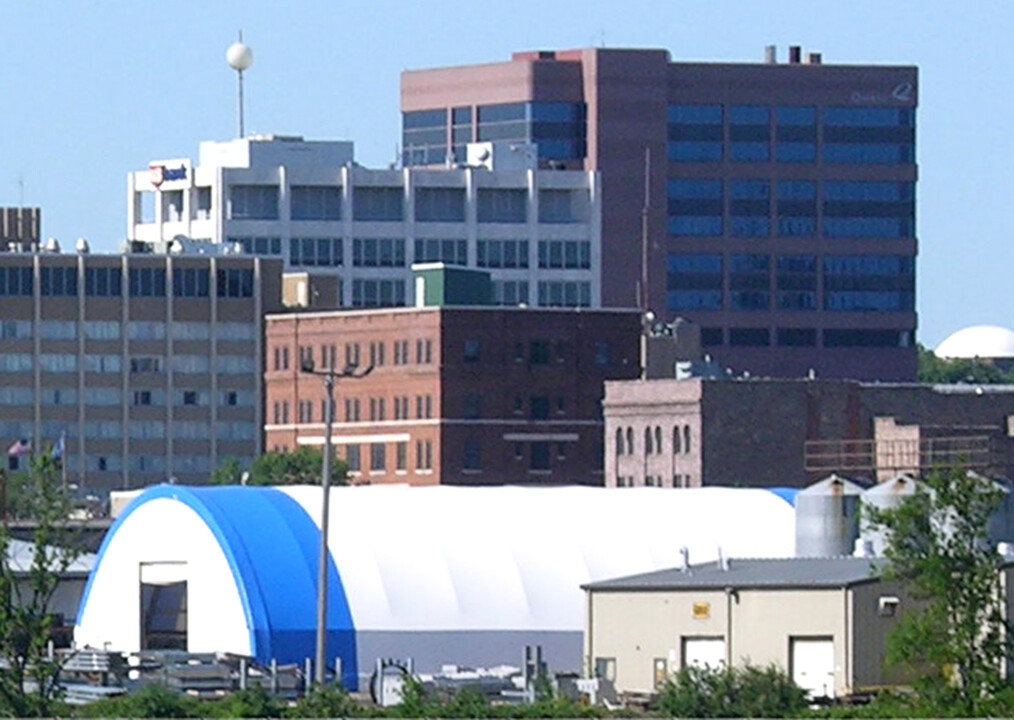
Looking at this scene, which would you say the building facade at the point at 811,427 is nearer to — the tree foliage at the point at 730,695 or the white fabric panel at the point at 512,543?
the white fabric panel at the point at 512,543

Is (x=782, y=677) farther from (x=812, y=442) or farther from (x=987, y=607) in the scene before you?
(x=812, y=442)

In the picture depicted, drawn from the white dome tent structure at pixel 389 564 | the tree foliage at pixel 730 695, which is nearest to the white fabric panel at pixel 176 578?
the white dome tent structure at pixel 389 564

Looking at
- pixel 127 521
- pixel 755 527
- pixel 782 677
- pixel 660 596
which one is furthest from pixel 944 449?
pixel 782 677

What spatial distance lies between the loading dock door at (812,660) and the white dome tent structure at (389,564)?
60.1ft

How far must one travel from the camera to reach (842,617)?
97625 mm

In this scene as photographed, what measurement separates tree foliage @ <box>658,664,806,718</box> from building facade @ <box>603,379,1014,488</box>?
103 meters

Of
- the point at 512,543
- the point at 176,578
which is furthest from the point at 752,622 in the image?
the point at 176,578

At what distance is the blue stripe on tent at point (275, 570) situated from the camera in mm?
114875

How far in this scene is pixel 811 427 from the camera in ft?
635

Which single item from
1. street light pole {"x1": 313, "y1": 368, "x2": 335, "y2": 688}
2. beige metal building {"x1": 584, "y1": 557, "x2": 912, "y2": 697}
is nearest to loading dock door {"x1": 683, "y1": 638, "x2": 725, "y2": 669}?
beige metal building {"x1": 584, "y1": 557, "x2": 912, "y2": 697}

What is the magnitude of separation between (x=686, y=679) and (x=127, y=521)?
141ft

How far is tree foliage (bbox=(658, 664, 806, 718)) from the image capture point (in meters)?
81.6

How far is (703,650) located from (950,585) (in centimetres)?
1934

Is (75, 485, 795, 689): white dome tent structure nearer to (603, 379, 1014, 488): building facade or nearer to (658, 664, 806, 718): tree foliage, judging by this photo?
(658, 664, 806, 718): tree foliage
